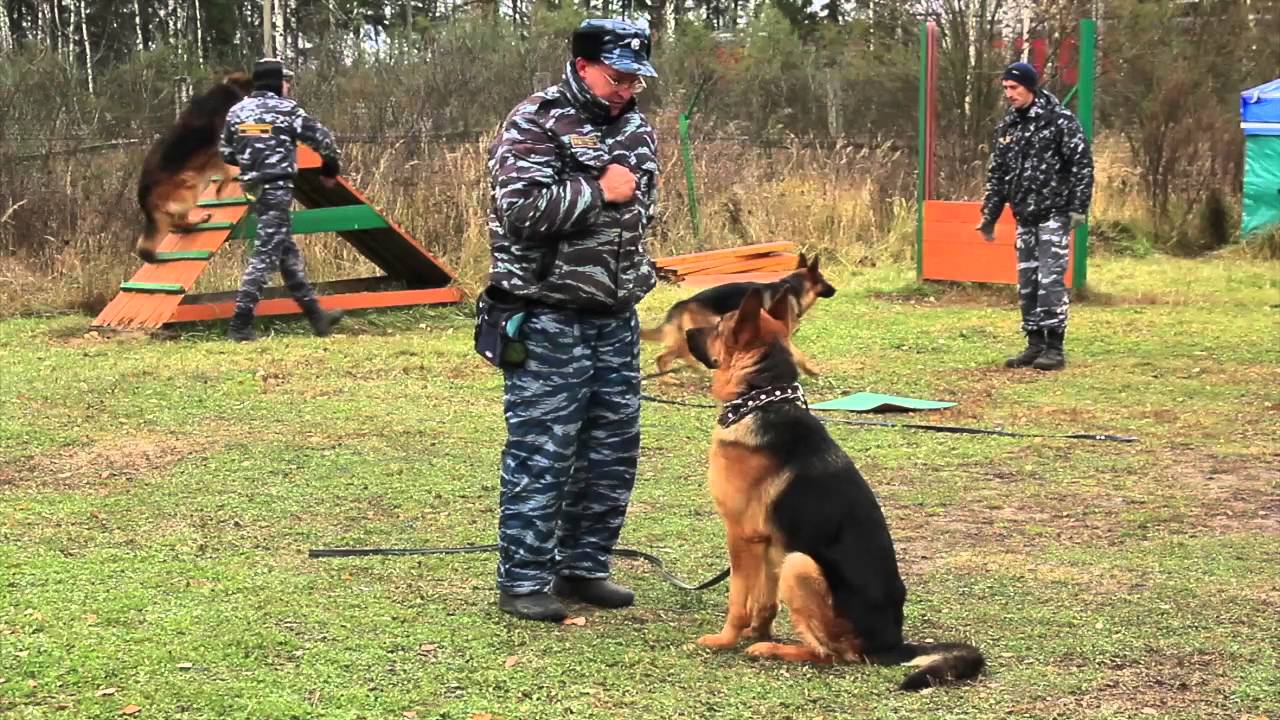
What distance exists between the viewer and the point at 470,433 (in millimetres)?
7996

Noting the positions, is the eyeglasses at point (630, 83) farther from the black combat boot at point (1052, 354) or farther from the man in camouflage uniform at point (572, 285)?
the black combat boot at point (1052, 354)

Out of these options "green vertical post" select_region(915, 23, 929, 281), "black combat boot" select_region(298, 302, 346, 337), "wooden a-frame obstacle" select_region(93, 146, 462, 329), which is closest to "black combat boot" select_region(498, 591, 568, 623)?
"black combat boot" select_region(298, 302, 346, 337)

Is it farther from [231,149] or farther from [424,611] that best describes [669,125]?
[424,611]

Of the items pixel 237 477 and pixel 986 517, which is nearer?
pixel 986 517

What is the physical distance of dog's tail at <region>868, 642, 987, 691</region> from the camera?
3857 mm

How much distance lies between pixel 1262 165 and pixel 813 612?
52.2 feet

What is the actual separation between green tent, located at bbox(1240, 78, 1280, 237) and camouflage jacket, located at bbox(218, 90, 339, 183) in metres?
12.1

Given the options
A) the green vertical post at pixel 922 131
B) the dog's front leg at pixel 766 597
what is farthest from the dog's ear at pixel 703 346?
the green vertical post at pixel 922 131

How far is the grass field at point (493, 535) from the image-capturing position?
3930 mm

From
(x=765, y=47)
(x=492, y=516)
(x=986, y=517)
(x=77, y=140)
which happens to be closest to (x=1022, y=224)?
(x=986, y=517)

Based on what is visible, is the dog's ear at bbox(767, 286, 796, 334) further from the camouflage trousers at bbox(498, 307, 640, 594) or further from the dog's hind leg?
the dog's hind leg

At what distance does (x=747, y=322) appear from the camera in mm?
4211

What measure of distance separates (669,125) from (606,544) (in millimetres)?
13753

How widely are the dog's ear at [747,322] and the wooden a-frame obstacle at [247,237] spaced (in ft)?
27.2
